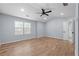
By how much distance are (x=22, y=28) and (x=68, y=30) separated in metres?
1.05

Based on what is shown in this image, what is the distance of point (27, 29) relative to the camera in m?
2.06

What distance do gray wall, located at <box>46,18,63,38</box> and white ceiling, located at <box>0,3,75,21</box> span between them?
0.11 meters

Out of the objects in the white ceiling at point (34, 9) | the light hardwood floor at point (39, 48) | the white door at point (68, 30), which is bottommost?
the light hardwood floor at point (39, 48)

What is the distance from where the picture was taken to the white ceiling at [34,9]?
173 cm

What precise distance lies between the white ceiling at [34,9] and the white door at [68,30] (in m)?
0.16

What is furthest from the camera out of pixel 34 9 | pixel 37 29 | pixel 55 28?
pixel 37 29

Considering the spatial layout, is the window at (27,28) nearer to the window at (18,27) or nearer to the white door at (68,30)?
the window at (18,27)

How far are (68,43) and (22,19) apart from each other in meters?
1.18

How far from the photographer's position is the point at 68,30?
1910 millimetres

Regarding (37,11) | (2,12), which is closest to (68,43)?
(37,11)

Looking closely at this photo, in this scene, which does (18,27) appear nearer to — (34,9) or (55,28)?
(34,9)

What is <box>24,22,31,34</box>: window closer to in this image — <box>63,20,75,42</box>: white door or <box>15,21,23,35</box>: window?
<box>15,21,23,35</box>: window

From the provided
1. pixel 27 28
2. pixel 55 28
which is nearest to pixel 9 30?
pixel 27 28

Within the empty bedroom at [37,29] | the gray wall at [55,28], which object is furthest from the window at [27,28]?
the gray wall at [55,28]
